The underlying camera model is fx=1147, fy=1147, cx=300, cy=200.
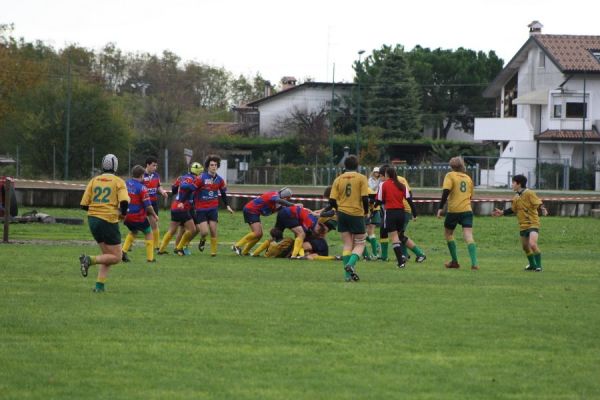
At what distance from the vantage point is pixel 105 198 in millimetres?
15242

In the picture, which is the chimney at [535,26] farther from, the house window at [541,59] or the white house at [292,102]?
the white house at [292,102]

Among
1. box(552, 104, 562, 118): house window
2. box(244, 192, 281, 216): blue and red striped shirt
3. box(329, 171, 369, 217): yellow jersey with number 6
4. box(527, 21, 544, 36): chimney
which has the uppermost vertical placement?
box(527, 21, 544, 36): chimney

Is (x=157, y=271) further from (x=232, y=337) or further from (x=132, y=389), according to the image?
(x=132, y=389)

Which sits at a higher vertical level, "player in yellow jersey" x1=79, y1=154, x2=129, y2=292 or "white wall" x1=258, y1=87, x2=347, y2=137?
"white wall" x1=258, y1=87, x2=347, y2=137

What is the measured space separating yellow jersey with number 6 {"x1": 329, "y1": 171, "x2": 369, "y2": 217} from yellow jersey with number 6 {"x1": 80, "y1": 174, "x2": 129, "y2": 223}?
3.75 m

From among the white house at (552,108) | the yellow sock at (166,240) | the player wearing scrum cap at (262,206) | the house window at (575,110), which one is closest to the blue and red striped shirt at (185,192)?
the yellow sock at (166,240)

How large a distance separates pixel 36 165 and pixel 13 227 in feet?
136

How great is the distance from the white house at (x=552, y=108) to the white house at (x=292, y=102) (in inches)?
836

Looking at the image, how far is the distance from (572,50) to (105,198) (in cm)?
6731

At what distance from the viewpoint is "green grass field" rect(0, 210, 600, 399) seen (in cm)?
884

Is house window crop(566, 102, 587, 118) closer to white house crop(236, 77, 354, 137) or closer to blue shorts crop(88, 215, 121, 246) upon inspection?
white house crop(236, 77, 354, 137)

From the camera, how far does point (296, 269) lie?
19781 mm

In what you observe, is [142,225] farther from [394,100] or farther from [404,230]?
[394,100]

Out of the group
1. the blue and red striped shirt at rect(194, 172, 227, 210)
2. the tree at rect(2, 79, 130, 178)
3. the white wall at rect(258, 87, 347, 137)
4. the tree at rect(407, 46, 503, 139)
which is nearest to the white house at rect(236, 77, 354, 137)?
the white wall at rect(258, 87, 347, 137)
